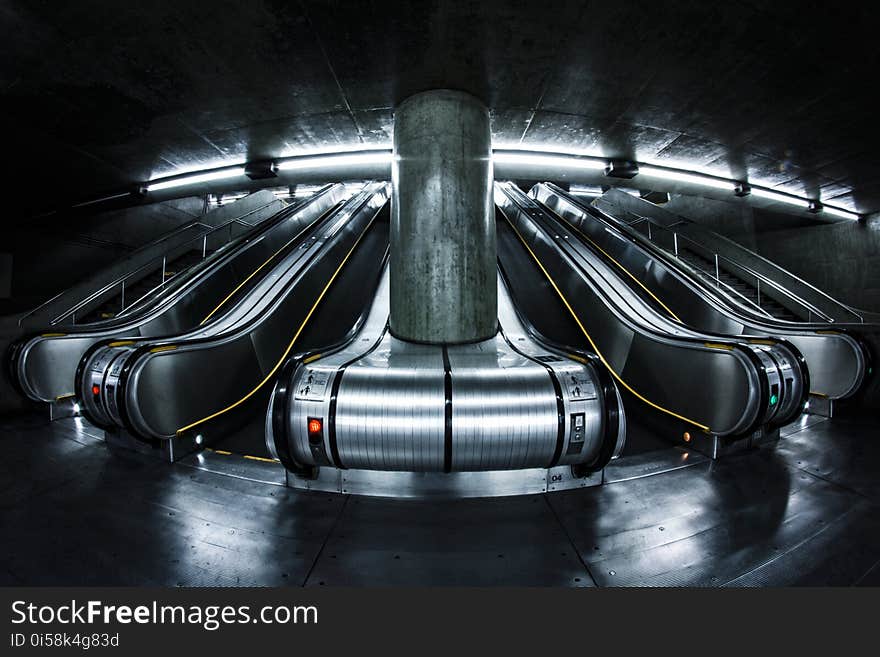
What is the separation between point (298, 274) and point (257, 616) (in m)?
5.80

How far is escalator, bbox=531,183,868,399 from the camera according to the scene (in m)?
5.13

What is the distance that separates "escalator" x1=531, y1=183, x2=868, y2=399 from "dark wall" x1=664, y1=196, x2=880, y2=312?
9.62 feet

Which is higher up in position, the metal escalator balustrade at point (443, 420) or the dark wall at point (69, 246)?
the dark wall at point (69, 246)

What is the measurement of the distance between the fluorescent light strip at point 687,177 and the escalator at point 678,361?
3281 millimetres

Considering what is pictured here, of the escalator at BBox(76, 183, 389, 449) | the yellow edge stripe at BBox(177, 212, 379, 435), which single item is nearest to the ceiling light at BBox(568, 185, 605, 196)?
the yellow edge stripe at BBox(177, 212, 379, 435)

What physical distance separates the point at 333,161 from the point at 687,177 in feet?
27.4

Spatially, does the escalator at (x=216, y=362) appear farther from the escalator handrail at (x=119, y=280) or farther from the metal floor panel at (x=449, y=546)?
the escalator handrail at (x=119, y=280)

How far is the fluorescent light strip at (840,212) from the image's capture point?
1021cm

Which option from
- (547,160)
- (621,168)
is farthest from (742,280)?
(547,160)

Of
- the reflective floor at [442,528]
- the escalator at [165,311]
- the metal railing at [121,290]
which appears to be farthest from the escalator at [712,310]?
the metal railing at [121,290]

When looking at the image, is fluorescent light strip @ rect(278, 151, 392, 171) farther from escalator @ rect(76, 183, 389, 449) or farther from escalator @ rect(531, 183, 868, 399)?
escalator @ rect(531, 183, 868, 399)

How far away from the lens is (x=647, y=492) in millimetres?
3105

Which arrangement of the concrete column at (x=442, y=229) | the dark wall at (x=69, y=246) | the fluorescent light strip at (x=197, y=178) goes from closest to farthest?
the concrete column at (x=442, y=229)
the fluorescent light strip at (x=197, y=178)
the dark wall at (x=69, y=246)

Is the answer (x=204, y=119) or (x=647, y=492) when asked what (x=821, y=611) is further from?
(x=204, y=119)
